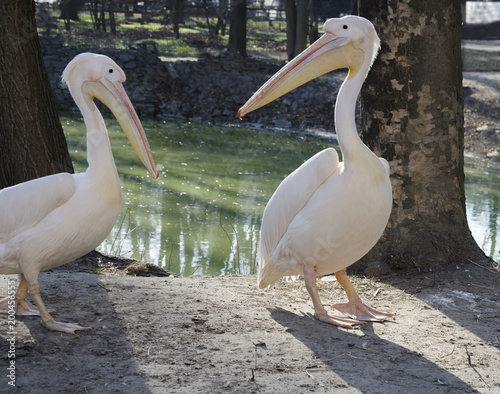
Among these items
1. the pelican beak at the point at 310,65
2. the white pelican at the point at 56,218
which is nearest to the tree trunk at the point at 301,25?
the pelican beak at the point at 310,65

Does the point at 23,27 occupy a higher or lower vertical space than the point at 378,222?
higher

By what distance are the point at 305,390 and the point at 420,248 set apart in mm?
1979

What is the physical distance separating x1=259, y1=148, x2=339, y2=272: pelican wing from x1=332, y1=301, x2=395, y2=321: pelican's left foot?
1.73 feet

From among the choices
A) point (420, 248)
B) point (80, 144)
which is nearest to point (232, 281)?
point (420, 248)

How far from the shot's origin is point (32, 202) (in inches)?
117

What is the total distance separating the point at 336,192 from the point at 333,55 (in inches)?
29.5

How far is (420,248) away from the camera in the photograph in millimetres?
4211

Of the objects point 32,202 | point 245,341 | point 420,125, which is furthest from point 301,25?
point 245,341

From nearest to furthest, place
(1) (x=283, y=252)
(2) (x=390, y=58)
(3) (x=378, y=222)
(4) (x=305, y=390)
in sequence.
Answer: (4) (x=305, y=390) < (3) (x=378, y=222) < (1) (x=283, y=252) < (2) (x=390, y=58)

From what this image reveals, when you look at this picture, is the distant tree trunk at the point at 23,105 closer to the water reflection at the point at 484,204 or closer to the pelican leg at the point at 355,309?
the pelican leg at the point at 355,309

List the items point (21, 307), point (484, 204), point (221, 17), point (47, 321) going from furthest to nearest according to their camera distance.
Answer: point (221, 17) < point (484, 204) < point (21, 307) < point (47, 321)

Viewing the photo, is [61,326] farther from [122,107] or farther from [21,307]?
[122,107]

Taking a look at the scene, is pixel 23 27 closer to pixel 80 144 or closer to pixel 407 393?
pixel 407 393

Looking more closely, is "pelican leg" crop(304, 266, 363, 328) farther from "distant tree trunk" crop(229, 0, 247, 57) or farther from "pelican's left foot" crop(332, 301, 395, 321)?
"distant tree trunk" crop(229, 0, 247, 57)
